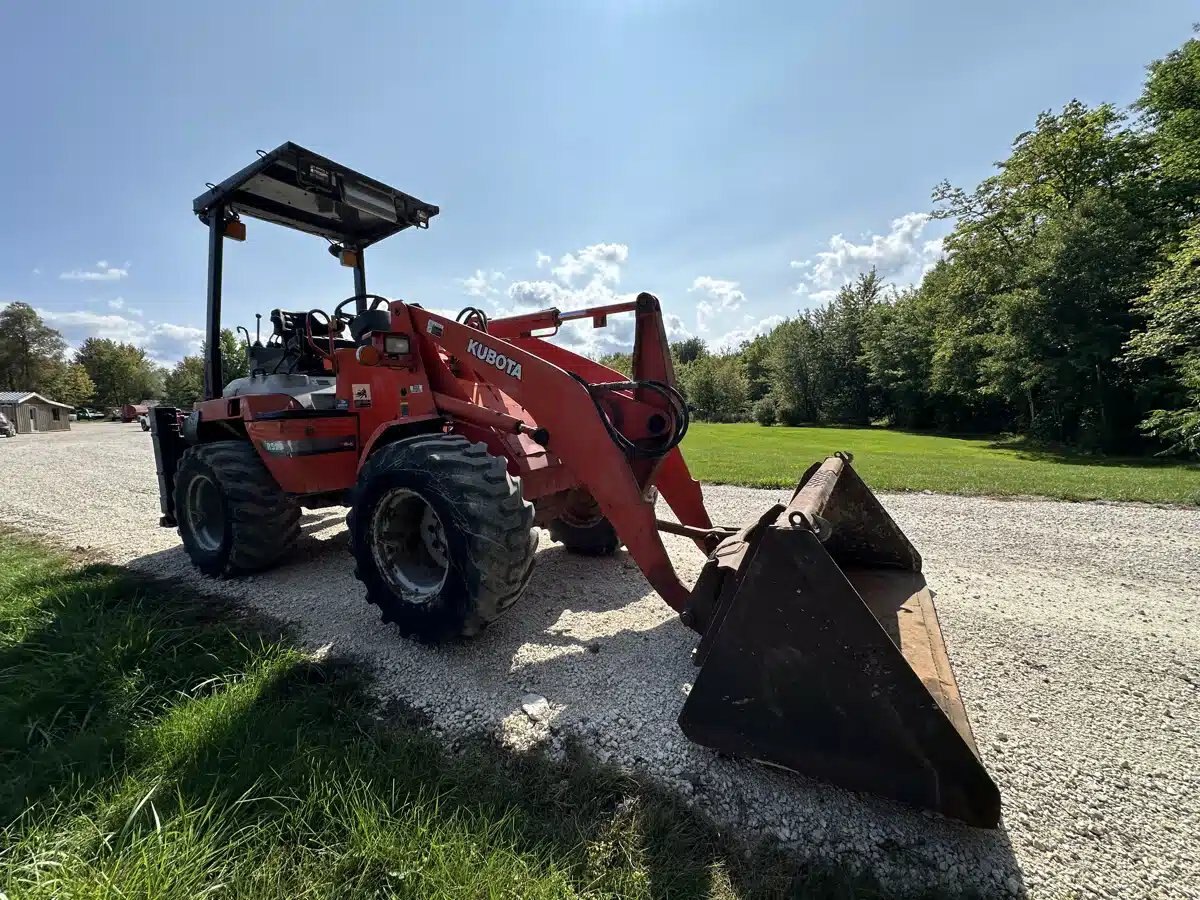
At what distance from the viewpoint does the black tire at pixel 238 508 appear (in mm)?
4664

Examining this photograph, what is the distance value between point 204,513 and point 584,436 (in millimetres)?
4202

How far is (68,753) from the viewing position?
2.36m

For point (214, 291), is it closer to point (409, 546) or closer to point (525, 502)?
point (409, 546)

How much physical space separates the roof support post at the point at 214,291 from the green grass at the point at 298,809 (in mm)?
3186

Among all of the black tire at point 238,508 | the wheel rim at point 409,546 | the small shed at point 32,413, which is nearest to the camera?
the wheel rim at point 409,546

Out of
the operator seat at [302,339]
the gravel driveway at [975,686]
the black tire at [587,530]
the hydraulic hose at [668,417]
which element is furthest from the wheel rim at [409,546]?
the operator seat at [302,339]

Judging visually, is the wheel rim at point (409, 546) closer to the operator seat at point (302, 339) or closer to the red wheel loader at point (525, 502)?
the red wheel loader at point (525, 502)

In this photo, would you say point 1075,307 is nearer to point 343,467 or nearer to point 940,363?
point 940,363

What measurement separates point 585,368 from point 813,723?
3182 mm

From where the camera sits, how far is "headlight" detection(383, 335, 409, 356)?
3.84 m

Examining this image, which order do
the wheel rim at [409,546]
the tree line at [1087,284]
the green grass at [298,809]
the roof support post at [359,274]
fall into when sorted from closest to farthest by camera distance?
the green grass at [298,809]
the wheel rim at [409,546]
the roof support post at [359,274]
the tree line at [1087,284]

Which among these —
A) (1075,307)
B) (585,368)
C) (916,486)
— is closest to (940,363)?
(1075,307)

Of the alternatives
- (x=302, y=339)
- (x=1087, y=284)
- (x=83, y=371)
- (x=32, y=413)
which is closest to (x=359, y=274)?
(x=302, y=339)

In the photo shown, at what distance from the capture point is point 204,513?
17.3 feet
